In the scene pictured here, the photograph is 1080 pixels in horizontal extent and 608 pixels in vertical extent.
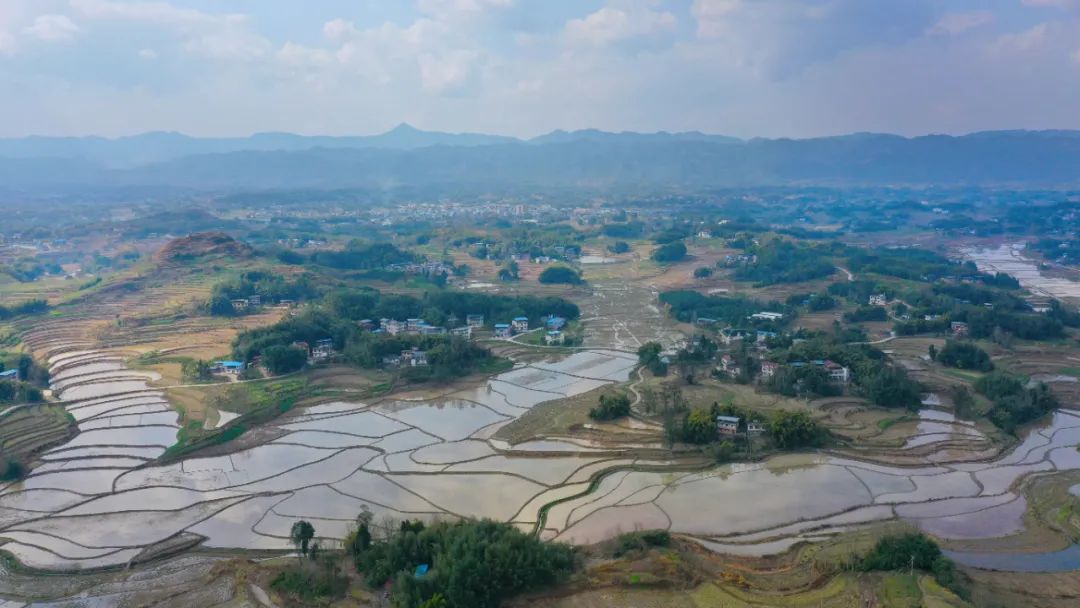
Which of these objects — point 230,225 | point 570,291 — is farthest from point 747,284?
point 230,225

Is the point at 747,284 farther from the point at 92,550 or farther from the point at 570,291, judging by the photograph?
the point at 92,550

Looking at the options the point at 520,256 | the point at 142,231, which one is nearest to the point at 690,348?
the point at 520,256

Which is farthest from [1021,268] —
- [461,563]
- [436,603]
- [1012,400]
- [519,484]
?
[436,603]

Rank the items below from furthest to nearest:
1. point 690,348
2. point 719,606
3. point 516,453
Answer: point 690,348
point 516,453
point 719,606

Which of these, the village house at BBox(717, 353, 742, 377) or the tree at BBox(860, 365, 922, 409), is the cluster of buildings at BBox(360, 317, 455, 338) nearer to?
the village house at BBox(717, 353, 742, 377)

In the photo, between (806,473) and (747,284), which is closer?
(806,473)

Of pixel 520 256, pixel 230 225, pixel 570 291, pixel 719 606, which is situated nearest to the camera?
pixel 719 606

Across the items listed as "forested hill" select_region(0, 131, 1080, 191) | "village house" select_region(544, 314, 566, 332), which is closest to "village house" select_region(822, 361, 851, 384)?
"village house" select_region(544, 314, 566, 332)

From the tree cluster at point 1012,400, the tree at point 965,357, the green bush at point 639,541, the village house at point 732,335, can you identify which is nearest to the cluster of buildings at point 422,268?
the village house at point 732,335
